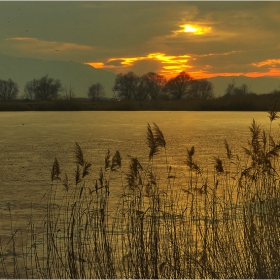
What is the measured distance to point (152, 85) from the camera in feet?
251

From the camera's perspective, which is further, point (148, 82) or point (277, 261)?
point (148, 82)

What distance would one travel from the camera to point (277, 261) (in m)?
4.84

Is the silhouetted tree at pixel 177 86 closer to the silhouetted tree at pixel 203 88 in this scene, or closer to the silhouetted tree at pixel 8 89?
the silhouetted tree at pixel 203 88

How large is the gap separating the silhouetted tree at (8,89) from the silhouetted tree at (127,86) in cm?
2662

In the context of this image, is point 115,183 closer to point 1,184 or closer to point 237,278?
point 1,184

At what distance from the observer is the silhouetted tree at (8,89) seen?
9782cm

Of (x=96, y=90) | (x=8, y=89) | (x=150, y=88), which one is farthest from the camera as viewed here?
(x=8, y=89)

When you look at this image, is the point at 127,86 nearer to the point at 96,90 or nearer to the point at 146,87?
the point at 146,87

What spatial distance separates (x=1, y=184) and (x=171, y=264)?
6278 millimetres

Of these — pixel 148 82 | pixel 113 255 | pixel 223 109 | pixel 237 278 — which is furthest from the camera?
pixel 148 82

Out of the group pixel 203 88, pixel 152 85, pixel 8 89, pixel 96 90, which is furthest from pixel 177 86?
pixel 8 89

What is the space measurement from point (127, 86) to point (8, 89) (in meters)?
32.0

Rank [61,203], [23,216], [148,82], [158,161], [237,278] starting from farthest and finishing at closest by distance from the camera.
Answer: [148,82] → [158,161] → [61,203] → [23,216] → [237,278]

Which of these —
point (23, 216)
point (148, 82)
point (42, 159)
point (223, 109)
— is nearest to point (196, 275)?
point (23, 216)
